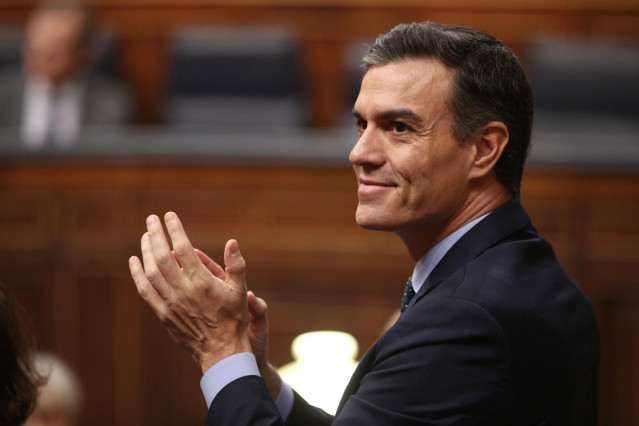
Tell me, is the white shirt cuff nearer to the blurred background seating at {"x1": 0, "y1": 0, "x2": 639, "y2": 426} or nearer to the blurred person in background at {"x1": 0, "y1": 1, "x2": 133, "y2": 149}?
the blurred background seating at {"x1": 0, "y1": 0, "x2": 639, "y2": 426}

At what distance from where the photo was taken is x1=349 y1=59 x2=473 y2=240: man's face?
33.7 inches

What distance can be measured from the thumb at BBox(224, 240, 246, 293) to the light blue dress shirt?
6 centimetres

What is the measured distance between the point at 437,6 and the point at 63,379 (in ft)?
5.84

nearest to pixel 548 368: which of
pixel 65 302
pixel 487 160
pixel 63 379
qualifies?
pixel 487 160

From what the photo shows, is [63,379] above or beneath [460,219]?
beneath

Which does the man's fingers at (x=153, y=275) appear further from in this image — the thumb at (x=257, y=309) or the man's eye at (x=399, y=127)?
the man's eye at (x=399, y=127)

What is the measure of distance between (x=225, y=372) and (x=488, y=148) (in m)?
0.32

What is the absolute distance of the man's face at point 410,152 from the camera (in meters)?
0.85

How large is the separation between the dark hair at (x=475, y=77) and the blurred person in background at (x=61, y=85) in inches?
66.1

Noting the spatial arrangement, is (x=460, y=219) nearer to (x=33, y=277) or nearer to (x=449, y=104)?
(x=449, y=104)

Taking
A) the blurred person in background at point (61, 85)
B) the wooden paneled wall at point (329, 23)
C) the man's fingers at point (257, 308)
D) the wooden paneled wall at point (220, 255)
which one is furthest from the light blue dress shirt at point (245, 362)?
the wooden paneled wall at point (329, 23)

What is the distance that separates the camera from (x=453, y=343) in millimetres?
757

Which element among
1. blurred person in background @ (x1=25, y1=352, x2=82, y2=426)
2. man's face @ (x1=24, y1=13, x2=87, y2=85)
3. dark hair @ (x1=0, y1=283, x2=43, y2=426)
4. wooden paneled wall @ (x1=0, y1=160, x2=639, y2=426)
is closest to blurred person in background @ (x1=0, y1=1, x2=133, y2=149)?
man's face @ (x1=24, y1=13, x2=87, y2=85)

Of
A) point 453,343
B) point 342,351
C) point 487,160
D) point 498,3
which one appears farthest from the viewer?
point 498,3
